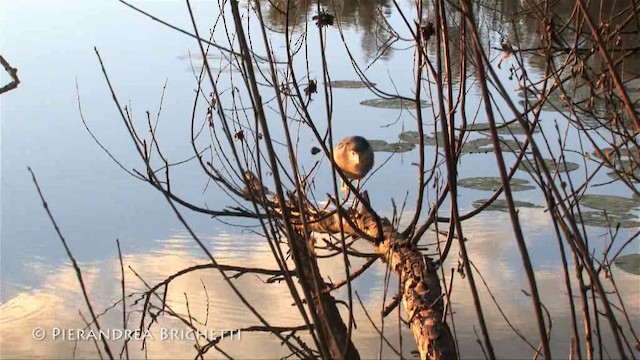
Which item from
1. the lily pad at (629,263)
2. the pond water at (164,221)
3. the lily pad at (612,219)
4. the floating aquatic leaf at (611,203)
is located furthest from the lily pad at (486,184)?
the lily pad at (629,263)

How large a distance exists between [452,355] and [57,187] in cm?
300

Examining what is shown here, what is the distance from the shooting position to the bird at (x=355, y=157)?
2.53 metres

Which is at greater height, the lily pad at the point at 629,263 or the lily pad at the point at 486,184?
the lily pad at the point at 486,184

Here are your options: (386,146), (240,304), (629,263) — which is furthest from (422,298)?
(386,146)

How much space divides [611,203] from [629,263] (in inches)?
25.9

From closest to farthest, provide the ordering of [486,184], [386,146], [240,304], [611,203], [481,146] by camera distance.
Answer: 1. [240,304]
2. [611,203]
3. [486,184]
4. [386,146]
5. [481,146]

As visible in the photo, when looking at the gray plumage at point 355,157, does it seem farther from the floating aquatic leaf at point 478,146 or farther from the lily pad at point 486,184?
the floating aquatic leaf at point 478,146

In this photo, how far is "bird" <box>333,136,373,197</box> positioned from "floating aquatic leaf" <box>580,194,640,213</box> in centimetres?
182

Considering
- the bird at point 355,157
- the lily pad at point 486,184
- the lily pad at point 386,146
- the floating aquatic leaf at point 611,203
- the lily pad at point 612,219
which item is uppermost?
the lily pad at point 386,146

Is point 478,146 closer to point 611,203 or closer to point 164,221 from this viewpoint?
point 611,203

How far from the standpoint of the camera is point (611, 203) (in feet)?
13.3

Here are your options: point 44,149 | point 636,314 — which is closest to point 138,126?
point 44,149

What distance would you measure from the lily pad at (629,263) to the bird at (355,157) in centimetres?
141

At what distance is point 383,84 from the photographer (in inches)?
205
